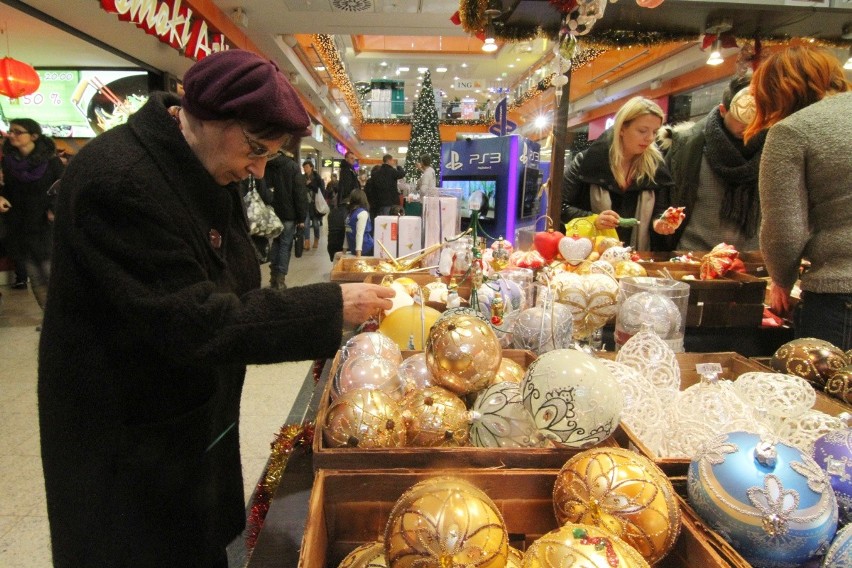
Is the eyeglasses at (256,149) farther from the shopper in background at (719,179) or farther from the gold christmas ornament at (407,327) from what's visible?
the shopper in background at (719,179)

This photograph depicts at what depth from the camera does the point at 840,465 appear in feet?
2.77

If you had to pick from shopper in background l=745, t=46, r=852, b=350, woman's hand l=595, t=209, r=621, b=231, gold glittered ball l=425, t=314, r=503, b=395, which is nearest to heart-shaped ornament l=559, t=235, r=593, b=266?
woman's hand l=595, t=209, r=621, b=231

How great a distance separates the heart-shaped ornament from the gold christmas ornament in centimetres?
80

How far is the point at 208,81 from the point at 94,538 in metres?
0.91

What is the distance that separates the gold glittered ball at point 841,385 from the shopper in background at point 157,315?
106 cm

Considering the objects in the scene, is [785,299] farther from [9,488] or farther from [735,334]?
[9,488]

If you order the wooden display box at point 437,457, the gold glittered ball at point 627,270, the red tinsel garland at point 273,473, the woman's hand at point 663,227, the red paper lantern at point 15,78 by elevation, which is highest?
the red paper lantern at point 15,78

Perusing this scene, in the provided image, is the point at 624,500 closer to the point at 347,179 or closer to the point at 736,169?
the point at 736,169

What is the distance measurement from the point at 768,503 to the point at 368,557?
1.84 ft

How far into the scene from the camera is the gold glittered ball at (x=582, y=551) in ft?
2.06

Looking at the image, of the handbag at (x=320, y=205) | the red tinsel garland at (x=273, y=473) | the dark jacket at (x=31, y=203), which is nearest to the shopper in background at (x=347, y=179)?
the handbag at (x=320, y=205)

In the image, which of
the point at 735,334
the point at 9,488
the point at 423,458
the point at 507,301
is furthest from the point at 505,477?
the point at 9,488

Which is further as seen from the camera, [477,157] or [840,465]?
[477,157]

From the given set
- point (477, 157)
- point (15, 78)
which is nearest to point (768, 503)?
point (477, 157)
